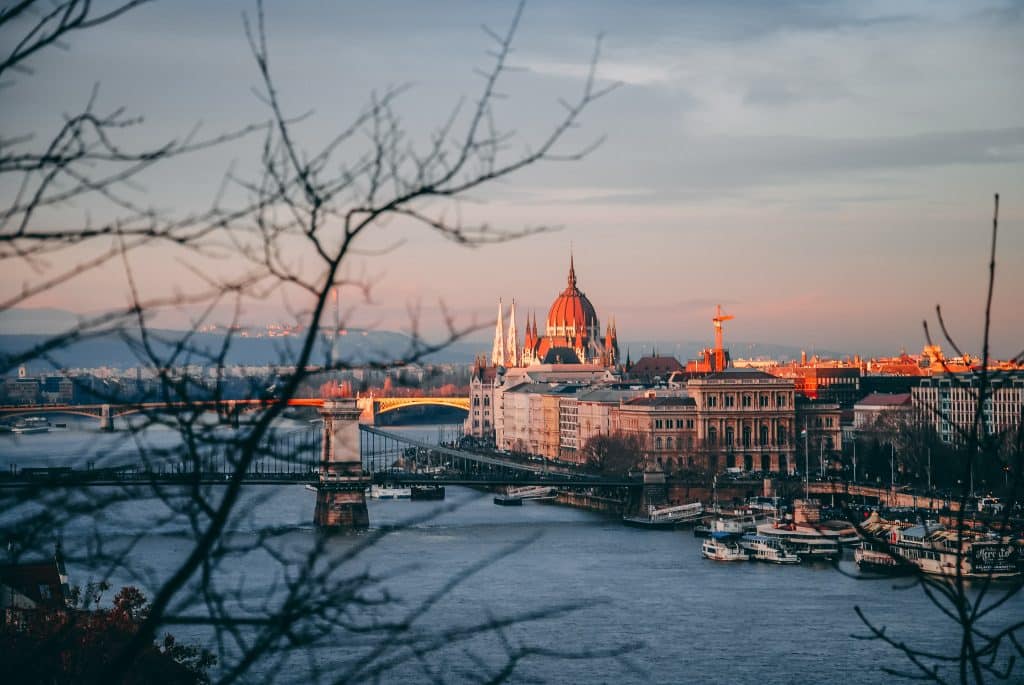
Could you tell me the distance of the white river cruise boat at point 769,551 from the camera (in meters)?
25.9

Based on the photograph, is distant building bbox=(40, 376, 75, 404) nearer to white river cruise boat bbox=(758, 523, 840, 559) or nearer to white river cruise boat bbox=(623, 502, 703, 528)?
white river cruise boat bbox=(758, 523, 840, 559)

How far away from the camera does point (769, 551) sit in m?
26.2

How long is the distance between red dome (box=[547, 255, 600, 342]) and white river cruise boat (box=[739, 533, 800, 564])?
4442cm

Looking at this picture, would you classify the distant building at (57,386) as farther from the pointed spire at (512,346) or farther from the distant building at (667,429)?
the pointed spire at (512,346)

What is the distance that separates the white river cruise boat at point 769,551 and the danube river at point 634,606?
0.56 meters

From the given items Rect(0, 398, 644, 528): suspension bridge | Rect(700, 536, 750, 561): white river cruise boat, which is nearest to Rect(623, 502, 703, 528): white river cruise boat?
Rect(0, 398, 644, 528): suspension bridge

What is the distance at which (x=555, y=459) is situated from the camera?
4912cm

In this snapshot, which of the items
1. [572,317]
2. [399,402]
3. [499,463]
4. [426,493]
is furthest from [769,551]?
[572,317]

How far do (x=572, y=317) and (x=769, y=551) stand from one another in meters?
45.6

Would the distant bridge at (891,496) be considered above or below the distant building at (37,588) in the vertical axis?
below

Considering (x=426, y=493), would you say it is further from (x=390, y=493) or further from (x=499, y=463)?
(x=499, y=463)

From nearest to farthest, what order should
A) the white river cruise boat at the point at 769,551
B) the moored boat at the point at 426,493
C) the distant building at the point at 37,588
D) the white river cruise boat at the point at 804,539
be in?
the distant building at the point at 37,588 < the white river cruise boat at the point at 769,551 < the white river cruise boat at the point at 804,539 < the moored boat at the point at 426,493

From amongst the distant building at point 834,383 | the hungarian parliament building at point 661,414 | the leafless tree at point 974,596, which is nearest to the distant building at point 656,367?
→ the hungarian parliament building at point 661,414

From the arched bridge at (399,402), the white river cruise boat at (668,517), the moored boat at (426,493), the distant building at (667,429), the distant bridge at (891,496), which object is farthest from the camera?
the arched bridge at (399,402)
